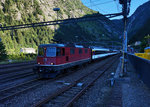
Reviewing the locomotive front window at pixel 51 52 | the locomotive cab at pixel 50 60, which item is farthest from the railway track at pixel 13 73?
the locomotive front window at pixel 51 52

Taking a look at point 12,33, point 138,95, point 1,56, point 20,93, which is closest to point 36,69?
point 20,93

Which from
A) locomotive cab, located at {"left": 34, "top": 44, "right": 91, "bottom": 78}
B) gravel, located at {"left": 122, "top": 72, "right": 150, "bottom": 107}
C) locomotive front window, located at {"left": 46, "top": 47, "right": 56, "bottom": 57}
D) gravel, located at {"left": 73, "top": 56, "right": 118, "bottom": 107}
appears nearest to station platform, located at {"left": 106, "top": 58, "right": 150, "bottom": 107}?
gravel, located at {"left": 122, "top": 72, "right": 150, "bottom": 107}

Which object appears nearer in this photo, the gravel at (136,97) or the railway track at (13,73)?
the gravel at (136,97)

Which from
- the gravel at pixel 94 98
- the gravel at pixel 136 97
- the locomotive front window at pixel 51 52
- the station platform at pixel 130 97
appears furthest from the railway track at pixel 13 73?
the gravel at pixel 136 97

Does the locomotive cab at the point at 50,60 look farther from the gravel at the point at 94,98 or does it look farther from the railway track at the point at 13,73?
the gravel at the point at 94,98

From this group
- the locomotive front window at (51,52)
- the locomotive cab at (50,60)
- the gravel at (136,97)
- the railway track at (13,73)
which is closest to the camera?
the gravel at (136,97)

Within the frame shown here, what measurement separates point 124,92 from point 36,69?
7.38 metres

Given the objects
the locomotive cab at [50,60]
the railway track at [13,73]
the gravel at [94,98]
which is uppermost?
the locomotive cab at [50,60]

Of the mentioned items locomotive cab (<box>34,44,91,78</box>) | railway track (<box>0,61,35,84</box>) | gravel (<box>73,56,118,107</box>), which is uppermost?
locomotive cab (<box>34,44,91,78</box>)

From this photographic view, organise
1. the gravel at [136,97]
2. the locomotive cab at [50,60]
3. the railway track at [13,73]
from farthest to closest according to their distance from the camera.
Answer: the railway track at [13,73] < the locomotive cab at [50,60] < the gravel at [136,97]

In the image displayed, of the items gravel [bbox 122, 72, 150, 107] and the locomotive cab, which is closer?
gravel [bbox 122, 72, 150, 107]

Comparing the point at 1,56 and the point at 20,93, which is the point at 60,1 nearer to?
the point at 1,56

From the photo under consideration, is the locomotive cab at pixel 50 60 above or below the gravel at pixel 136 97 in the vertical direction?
above

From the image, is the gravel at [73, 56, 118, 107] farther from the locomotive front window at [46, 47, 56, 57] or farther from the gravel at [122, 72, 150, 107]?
the locomotive front window at [46, 47, 56, 57]
